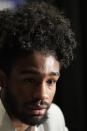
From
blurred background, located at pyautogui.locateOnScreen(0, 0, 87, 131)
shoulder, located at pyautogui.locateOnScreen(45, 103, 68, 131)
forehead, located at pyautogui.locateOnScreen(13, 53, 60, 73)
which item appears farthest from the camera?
blurred background, located at pyautogui.locateOnScreen(0, 0, 87, 131)

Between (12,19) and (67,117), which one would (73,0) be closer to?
(67,117)

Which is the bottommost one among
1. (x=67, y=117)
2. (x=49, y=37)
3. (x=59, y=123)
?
(x=67, y=117)

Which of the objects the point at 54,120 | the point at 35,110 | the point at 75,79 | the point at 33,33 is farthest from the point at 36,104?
the point at 75,79

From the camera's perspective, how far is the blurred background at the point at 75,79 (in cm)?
169

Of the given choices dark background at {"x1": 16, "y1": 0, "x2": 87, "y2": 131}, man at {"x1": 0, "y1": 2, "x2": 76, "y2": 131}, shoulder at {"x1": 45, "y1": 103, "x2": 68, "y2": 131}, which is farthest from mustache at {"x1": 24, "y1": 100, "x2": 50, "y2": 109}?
dark background at {"x1": 16, "y1": 0, "x2": 87, "y2": 131}

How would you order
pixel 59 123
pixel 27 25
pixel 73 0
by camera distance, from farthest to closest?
pixel 73 0 → pixel 59 123 → pixel 27 25

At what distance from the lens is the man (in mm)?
815

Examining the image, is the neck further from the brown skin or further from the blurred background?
the blurred background

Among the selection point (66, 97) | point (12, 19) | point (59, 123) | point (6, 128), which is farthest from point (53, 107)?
point (66, 97)

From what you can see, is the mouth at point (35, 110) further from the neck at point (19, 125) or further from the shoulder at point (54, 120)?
the shoulder at point (54, 120)

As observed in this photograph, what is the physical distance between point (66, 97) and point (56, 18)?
0.91 meters

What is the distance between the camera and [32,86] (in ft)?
2.68

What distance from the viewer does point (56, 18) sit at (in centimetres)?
88

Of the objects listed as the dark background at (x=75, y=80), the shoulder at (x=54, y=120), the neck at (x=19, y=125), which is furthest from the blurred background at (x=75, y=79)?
the neck at (x=19, y=125)
